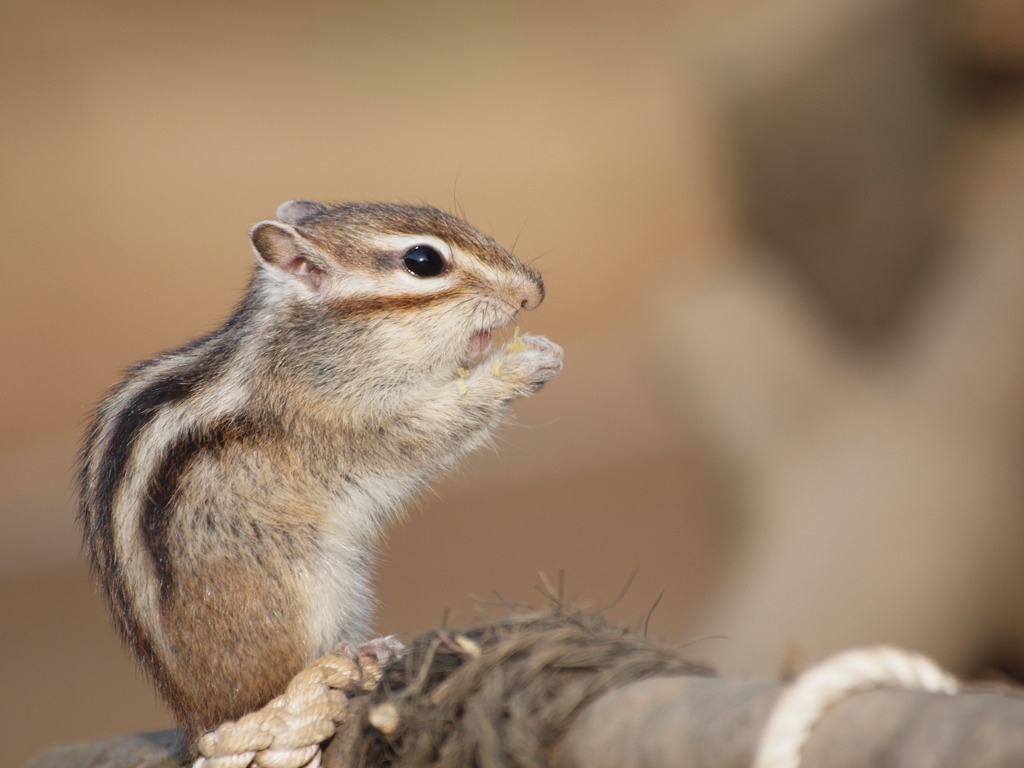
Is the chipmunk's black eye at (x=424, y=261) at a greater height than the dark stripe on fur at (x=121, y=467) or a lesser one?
greater

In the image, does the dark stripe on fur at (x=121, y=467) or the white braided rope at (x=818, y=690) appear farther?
the dark stripe on fur at (x=121, y=467)

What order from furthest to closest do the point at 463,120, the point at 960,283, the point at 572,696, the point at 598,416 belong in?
the point at 463,120, the point at 598,416, the point at 960,283, the point at 572,696

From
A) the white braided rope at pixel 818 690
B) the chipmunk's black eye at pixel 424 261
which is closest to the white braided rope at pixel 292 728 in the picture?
the white braided rope at pixel 818 690

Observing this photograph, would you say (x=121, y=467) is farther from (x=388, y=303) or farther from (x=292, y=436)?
(x=388, y=303)

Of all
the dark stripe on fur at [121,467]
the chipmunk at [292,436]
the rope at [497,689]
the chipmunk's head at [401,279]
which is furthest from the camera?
the chipmunk's head at [401,279]

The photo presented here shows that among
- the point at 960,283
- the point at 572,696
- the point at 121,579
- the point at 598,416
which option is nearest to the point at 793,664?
the point at 572,696

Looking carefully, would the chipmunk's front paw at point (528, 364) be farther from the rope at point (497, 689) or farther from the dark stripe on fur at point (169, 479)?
the rope at point (497, 689)

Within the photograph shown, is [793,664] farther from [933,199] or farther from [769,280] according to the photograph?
[769,280]
